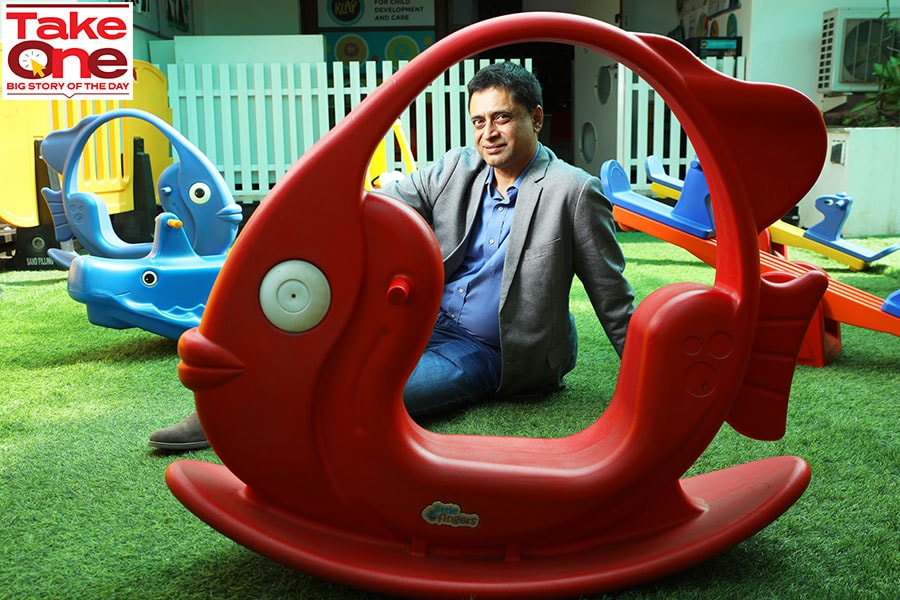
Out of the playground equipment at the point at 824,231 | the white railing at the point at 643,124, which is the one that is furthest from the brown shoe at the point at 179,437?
the white railing at the point at 643,124

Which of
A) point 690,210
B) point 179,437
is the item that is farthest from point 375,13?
point 179,437

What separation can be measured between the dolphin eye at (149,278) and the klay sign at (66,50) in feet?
6.91

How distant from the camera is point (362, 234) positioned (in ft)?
3.61

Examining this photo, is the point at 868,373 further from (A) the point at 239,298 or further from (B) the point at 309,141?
(B) the point at 309,141

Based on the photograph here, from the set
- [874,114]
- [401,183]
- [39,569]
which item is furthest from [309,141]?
[39,569]

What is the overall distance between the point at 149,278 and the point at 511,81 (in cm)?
132

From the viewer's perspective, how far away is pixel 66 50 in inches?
172

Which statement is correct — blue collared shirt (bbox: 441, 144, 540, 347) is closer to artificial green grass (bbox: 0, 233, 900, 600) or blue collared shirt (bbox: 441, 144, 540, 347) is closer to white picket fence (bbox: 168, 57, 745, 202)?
artificial green grass (bbox: 0, 233, 900, 600)

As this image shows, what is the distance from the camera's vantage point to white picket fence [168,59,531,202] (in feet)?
19.7

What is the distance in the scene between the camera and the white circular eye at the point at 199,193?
9.66 ft

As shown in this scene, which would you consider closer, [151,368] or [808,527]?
[808,527]

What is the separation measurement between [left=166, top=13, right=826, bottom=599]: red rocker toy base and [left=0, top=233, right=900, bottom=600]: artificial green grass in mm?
101

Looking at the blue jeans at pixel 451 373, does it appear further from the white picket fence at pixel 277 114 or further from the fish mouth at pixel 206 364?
the white picket fence at pixel 277 114

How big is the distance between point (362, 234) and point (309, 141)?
5.27m
